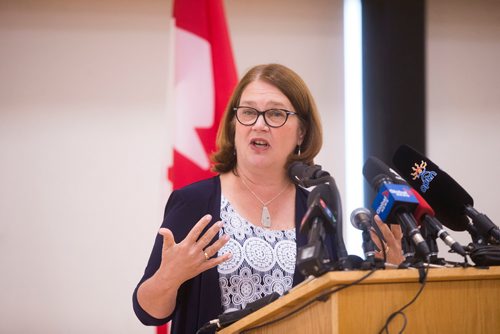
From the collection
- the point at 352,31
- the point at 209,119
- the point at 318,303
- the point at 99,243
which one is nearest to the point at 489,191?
the point at 352,31

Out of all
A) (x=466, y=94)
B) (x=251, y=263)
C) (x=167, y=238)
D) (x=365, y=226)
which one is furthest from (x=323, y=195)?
(x=466, y=94)

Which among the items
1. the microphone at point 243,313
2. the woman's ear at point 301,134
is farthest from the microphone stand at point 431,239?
the woman's ear at point 301,134

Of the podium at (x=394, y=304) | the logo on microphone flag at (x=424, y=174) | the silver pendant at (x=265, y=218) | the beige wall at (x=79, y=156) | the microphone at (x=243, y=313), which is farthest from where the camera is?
the beige wall at (x=79, y=156)

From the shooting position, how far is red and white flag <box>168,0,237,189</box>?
340cm

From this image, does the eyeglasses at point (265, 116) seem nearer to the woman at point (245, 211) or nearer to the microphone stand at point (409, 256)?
the woman at point (245, 211)

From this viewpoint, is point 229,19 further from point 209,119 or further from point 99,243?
point 99,243

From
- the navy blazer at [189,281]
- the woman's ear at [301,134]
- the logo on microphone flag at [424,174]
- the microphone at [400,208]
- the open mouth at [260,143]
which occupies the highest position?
the woman's ear at [301,134]

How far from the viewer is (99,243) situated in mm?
3904

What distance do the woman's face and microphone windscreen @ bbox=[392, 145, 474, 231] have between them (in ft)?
1.64

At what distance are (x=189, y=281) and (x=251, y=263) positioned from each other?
0.72 feet

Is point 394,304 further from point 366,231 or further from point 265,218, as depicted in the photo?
point 265,218

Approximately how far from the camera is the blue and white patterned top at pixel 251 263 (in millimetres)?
2135

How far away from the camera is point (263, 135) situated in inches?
91.7

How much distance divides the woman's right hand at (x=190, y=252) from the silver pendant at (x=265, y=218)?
17.5 inches
